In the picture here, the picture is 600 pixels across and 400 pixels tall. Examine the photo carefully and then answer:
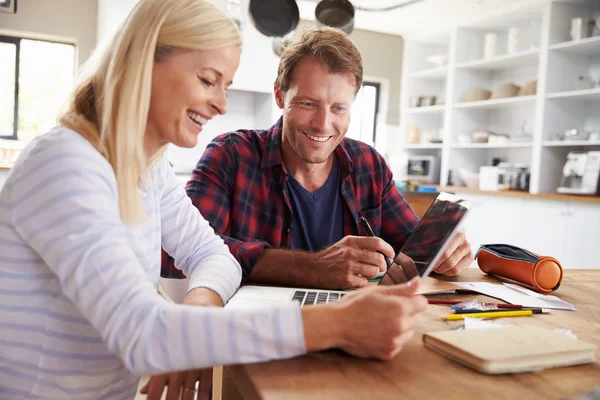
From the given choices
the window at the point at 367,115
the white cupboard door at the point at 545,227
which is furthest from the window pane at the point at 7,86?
the white cupboard door at the point at 545,227

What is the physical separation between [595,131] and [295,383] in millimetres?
4319

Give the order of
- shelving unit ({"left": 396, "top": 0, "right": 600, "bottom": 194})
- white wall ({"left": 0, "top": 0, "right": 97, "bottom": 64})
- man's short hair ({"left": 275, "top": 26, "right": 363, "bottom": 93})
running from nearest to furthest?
man's short hair ({"left": 275, "top": 26, "right": 363, "bottom": 93}) → shelving unit ({"left": 396, "top": 0, "right": 600, "bottom": 194}) → white wall ({"left": 0, "top": 0, "right": 97, "bottom": 64})

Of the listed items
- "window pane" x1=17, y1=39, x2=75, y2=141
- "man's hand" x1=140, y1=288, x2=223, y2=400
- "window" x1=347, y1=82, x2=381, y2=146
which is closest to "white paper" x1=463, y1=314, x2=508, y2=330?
"man's hand" x1=140, y1=288, x2=223, y2=400

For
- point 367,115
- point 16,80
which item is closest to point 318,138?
point 16,80

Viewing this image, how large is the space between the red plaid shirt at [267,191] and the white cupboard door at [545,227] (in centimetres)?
296

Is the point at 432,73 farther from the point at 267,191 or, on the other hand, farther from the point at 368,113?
the point at 267,191

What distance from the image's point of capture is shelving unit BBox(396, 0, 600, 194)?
447cm

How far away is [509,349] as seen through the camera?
0.69m

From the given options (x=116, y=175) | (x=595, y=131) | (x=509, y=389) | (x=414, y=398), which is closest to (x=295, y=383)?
(x=414, y=398)

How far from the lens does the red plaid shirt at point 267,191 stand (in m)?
1.54

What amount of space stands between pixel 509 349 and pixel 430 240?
0.32 metres

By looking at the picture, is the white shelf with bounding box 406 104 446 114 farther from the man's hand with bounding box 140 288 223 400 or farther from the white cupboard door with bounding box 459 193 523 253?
the man's hand with bounding box 140 288 223 400

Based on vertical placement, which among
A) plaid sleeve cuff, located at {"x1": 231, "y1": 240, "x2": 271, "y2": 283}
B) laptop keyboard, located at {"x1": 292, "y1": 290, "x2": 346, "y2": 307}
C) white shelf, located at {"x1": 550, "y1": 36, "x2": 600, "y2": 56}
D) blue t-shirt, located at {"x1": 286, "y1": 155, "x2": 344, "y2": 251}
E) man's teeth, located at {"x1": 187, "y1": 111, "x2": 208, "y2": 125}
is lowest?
laptop keyboard, located at {"x1": 292, "y1": 290, "x2": 346, "y2": 307}

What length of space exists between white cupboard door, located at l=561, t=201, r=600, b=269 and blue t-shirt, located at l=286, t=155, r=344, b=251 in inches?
118
